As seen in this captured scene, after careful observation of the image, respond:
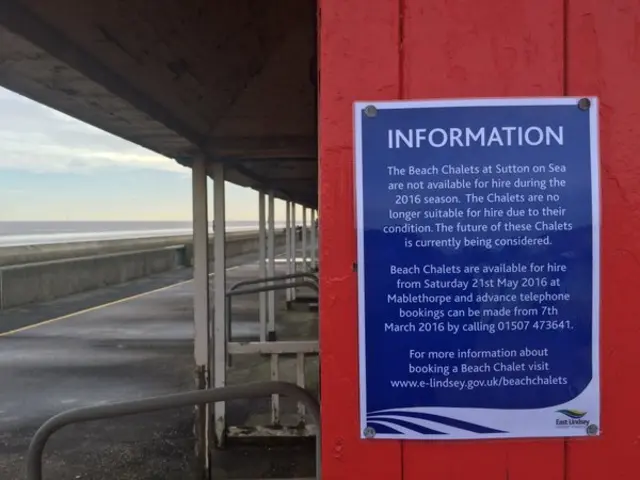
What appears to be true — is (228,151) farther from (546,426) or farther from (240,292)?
(546,426)

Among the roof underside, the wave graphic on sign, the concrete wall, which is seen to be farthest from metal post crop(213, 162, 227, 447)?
the concrete wall

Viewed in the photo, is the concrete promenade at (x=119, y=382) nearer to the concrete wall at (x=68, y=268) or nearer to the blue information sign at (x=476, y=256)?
the concrete wall at (x=68, y=268)

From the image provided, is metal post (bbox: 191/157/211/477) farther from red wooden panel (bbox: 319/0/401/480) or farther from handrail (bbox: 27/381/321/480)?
red wooden panel (bbox: 319/0/401/480)

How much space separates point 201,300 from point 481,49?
3.82 m

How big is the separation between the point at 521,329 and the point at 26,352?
9.88 m

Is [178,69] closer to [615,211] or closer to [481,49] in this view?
[481,49]

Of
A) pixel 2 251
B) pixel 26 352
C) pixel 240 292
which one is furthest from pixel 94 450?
pixel 2 251

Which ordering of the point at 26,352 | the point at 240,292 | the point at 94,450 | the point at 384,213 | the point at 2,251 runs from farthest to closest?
1. the point at 2,251
2. the point at 26,352
3. the point at 240,292
4. the point at 94,450
5. the point at 384,213

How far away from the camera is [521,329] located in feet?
5.89

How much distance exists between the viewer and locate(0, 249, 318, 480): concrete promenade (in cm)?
572

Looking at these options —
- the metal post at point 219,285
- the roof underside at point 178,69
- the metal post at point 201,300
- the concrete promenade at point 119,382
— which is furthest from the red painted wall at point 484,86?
the concrete promenade at point 119,382

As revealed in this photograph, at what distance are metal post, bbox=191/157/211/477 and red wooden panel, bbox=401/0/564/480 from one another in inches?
141

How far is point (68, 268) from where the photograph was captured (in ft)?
59.0

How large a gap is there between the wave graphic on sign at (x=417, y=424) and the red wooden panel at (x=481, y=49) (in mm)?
44
